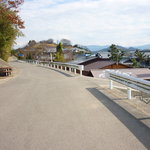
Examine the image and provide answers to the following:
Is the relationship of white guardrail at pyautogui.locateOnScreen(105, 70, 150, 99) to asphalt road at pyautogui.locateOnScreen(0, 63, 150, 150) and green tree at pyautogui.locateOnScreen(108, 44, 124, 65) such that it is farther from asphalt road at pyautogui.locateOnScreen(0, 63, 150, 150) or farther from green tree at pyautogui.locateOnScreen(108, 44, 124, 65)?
green tree at pyautogui.locateOnScreen(108, 44, 124, 65)

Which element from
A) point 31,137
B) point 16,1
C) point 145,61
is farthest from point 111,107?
point 145,61

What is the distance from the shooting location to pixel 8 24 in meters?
24.4

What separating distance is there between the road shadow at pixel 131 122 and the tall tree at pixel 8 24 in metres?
15.4

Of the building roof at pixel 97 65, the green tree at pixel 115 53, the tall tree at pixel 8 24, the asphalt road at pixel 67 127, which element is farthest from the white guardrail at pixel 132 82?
the green tree at pixel 115 53

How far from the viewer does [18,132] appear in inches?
191

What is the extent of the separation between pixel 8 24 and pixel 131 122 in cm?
2237

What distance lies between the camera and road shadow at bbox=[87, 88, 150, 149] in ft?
14.4

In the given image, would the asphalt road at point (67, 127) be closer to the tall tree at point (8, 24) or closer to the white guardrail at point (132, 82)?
the white guardrail at point (132, 82)

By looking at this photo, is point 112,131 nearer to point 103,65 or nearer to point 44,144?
point 44,144

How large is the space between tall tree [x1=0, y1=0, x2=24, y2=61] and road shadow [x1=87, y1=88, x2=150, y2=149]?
15.4 meters

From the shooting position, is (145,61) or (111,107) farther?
(145,61)

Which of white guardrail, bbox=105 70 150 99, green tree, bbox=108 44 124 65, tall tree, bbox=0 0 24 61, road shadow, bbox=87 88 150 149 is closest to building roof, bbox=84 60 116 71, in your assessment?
tall tree, bbox=0 0 24 61

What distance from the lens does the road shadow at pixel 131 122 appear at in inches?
172

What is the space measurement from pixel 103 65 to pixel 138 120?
33.2 meters
